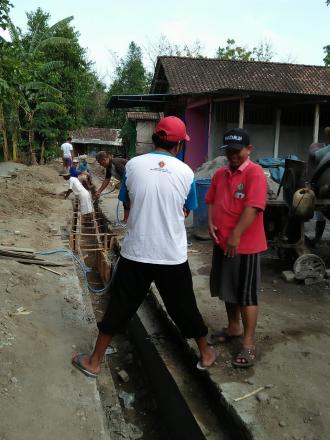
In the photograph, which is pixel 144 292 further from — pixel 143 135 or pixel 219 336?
pixel 143 135

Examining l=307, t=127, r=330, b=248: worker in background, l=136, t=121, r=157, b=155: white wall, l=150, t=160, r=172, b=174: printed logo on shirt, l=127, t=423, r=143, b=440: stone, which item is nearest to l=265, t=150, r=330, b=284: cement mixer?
l=307, t=127, r=330, b=248: worker in background

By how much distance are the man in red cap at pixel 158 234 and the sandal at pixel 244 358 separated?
0.53 m

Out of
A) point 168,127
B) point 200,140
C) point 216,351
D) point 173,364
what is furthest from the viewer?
point 200,140

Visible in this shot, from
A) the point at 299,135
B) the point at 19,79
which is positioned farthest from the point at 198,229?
the point at 299,135

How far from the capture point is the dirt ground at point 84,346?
9.23 ft

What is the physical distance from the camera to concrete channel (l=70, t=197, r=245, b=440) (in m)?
3.26

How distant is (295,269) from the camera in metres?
5.50

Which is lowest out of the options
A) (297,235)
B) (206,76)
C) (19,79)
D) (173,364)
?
(173,364)

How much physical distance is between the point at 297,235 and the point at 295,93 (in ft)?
28.3

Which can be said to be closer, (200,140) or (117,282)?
(117,282)

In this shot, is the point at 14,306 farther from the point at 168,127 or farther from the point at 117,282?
the point at 168,127

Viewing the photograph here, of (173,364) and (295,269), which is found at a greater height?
(295,269)

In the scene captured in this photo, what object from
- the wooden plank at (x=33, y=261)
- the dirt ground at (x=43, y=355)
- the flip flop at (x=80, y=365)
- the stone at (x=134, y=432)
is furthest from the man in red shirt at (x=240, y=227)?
the wooden plank at (x=33, y=261)

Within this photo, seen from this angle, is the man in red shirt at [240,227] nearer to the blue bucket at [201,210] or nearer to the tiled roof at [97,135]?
the blue bucket at [201,210]
